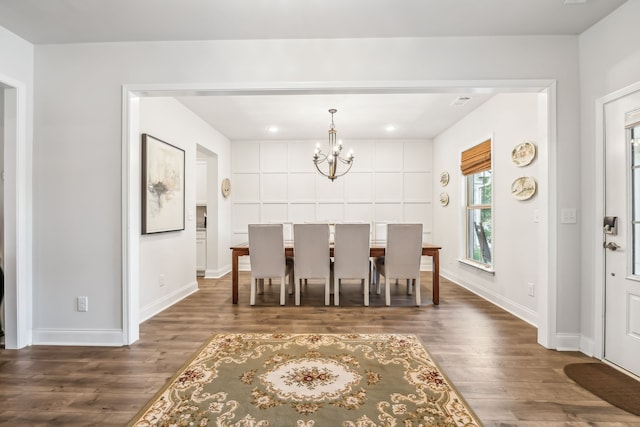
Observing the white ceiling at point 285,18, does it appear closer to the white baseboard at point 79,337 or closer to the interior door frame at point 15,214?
the interior door frame at point 15,214

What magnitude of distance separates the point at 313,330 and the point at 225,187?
11.7 ft

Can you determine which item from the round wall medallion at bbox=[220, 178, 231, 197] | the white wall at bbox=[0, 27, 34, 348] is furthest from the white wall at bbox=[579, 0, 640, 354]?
the round wall medallion at bbox=[220, 178, 231, 197]

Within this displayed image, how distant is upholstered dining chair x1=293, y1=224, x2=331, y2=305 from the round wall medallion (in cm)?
244

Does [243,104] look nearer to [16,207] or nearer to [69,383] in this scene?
[16,207]

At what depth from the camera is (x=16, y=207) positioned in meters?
2.56

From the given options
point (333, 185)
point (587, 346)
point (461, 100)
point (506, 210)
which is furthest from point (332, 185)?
point (587, 346)

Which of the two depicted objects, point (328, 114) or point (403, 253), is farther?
point (328, 114)

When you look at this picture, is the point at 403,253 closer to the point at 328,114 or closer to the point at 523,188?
the point at 523,188

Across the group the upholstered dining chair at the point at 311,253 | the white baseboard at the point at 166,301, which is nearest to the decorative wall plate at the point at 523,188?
the upholstered dining chair at the point at 311,253

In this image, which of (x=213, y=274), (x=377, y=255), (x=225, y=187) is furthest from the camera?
(x=225, y=187)

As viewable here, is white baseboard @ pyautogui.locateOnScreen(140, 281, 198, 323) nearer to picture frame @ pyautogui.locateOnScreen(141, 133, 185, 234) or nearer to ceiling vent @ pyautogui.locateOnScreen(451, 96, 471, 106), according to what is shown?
picture frame @ pyautogui.locateOnScreen(141, 133, 185, 234)

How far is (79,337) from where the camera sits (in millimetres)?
2666

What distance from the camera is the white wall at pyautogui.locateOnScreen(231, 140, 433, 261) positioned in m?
6.10

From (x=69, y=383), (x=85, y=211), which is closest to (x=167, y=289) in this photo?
(x=85, y=211)
